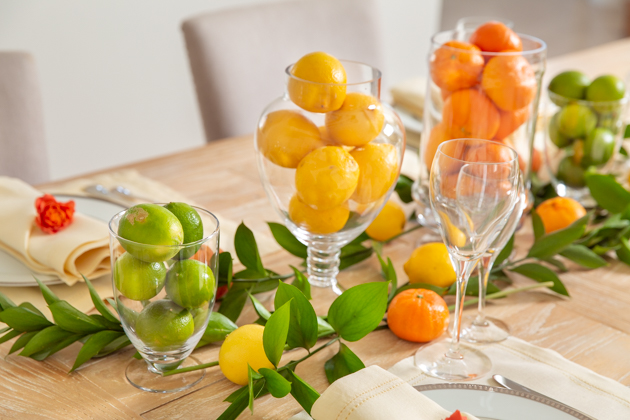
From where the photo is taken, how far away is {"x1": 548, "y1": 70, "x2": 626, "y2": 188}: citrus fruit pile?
1.06 meters

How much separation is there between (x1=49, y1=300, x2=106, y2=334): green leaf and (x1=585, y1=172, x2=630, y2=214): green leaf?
74 centimetres

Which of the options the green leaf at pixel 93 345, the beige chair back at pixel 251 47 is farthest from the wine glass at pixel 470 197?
the beige chair back at pixel 251 47

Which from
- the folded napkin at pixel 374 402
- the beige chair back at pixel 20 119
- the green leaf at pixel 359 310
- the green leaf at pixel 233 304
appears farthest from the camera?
the beige chair back at pixel 20 119

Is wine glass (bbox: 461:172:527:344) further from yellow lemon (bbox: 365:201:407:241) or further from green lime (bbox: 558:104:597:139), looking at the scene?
green lime (bbox: 558:104:597:139)

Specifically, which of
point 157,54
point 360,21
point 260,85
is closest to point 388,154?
point 260,85

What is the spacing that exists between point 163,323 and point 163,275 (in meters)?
0.05

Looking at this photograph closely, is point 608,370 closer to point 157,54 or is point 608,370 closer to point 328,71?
point 328,71

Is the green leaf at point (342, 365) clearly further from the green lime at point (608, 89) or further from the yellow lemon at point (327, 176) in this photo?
the green lime at point (608, 89)

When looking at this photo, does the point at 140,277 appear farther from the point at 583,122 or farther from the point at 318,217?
the point at 583,122

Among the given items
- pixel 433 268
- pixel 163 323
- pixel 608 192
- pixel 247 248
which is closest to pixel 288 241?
pixel 247 248

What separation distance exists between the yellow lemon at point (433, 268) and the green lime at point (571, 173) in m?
0.39

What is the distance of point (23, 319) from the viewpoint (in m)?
0.67

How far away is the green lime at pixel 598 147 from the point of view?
1068 mm

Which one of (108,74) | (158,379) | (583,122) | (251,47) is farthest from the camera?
(108,74)
